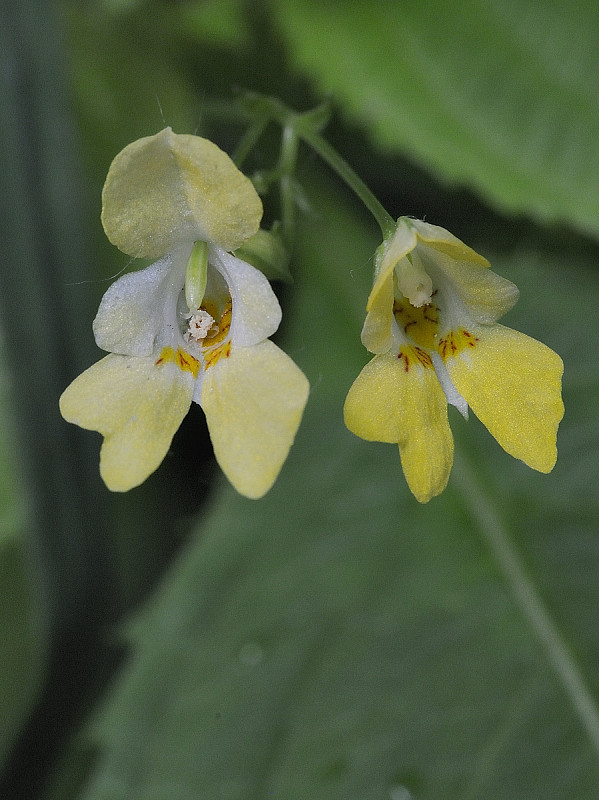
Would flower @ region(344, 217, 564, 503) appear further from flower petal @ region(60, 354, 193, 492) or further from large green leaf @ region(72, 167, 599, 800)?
large green leaf @ region(72, 167, 599, 800)

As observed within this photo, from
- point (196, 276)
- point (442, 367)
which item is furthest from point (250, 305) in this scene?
point (442, 367)

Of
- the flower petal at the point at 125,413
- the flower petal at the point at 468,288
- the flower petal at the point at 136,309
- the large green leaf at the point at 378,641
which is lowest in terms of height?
the large green leaf at the point at 378,641

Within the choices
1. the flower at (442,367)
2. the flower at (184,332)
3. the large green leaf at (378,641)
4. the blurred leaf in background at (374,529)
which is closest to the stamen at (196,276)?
the flower at (184,332)

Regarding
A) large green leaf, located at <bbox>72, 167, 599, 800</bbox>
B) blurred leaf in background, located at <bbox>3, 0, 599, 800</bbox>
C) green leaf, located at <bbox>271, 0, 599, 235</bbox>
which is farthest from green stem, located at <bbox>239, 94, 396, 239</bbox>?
large green leaf, located at <bbox>72, 167, 599, 800</bbox>

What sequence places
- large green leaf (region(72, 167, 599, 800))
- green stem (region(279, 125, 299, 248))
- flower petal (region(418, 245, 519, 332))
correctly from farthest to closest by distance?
large green leaf (region(72, 167, 599, 800)), green stem (region(279, 125, 299, 248)), flower petal (region(418, 245, 519, 332))

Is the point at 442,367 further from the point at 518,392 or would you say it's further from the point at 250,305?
the point at 250,305

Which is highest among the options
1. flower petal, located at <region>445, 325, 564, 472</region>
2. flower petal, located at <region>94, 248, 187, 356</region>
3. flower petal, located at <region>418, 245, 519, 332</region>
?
flower petal, located at <region>418, 245, 519, 332</region>

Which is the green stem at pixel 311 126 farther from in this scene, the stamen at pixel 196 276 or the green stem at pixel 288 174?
the stamen at pixel 196 276
